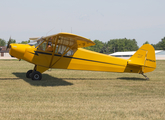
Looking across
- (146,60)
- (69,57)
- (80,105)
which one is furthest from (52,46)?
(80,105)

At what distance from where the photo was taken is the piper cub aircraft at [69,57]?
10.7 metres

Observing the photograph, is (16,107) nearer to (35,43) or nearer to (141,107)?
(141,107)

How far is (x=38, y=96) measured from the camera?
7.09 m

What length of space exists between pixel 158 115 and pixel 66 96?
10.8 ft

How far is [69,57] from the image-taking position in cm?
1134

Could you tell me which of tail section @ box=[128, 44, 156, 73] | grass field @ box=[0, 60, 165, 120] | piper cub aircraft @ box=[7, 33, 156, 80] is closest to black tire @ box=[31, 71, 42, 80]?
piper cub aircraft @ box=[7, 33, 156, 80]

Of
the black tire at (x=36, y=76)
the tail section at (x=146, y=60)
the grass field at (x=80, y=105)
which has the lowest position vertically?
the grass field at (x=80, y=105)

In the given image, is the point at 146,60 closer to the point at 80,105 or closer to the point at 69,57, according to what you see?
the point at 69,57

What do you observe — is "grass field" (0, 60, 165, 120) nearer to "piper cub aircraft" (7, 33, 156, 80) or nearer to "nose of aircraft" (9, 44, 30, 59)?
"nose of aircraft" (9, 44, 30, 59)

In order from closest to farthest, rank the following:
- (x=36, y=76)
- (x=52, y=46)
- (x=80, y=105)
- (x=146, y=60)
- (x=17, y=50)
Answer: (x=80, y=105)
(x=17, y=50)
(x=36, y=76)
(x=52, y=46)
(x=146, y=60)

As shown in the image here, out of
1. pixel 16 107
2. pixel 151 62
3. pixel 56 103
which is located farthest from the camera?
pixel 151 62

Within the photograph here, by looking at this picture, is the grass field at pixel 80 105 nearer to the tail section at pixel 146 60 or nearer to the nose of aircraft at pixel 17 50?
the nose of aircraft at pixel 17 50

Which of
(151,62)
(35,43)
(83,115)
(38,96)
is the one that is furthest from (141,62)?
(83,115)

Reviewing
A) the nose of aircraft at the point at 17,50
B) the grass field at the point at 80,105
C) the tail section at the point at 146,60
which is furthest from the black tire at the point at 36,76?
the tail section at the point at 146,60
